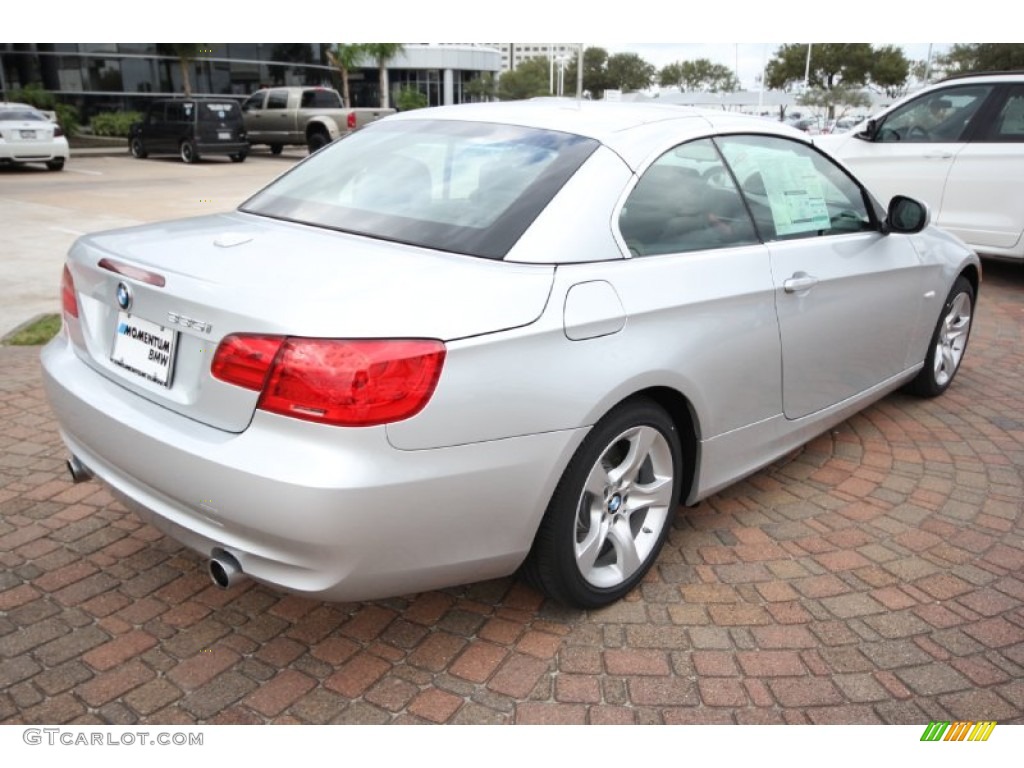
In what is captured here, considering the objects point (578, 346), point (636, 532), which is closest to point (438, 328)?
point (578, 346)

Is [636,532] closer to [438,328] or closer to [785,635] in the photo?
[785,635]

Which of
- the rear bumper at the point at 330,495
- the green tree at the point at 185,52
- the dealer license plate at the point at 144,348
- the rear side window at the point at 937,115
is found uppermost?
the green tree at the point at 185,52

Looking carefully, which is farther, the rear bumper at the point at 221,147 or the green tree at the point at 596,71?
the green tree at the point at 596,71

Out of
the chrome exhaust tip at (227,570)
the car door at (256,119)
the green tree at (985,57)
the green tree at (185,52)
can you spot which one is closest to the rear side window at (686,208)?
the chrome exhaust tip at (227,570)

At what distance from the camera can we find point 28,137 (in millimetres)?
18016

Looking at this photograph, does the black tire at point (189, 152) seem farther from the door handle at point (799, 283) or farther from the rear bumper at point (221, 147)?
the door handle at point (799, 283)

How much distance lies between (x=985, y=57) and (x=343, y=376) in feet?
149

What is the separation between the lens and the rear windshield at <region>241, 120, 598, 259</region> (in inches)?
105

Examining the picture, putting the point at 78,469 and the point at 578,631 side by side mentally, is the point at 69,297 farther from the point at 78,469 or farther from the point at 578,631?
the point at 578,631

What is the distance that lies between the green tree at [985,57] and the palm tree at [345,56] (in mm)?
24941

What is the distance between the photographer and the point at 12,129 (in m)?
17.9

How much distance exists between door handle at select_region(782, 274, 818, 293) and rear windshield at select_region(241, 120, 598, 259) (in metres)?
0.97

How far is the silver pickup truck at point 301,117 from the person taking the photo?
23016mm
